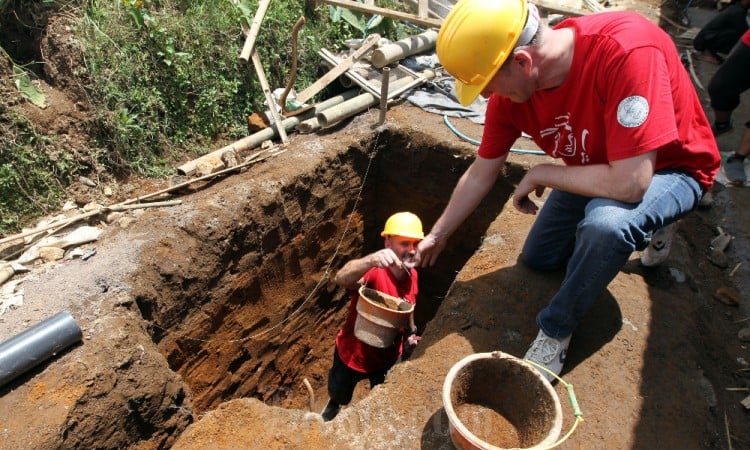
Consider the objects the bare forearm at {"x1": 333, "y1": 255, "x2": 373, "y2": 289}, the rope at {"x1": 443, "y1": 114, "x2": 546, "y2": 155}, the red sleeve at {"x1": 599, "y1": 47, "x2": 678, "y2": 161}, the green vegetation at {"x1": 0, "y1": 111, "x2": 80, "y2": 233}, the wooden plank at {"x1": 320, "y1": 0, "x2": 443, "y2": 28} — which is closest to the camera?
the red sleeve at {"x1": 599, "y1": 47, "x2": 678, "y2": 161}

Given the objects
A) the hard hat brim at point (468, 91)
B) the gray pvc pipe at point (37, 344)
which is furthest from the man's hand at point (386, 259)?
the gray pvc pipe at point (37, 344)

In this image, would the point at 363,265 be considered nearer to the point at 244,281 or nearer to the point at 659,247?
the point at 244,281

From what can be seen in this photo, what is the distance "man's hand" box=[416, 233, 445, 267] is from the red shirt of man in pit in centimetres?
12

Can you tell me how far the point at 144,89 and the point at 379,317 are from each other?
3.09m

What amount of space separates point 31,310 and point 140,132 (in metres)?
1.97

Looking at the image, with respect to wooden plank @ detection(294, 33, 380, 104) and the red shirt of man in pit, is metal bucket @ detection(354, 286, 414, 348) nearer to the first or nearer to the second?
the red shirt of man in pit

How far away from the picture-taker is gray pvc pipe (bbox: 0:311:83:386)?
253 cm

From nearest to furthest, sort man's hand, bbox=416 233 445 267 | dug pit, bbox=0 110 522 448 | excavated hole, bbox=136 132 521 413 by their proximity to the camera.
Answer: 1. dug pit, bbox=0 110 522 448
2. man's hand, bbox=416 233 445 267
3. excavated hole, bbox=136 132 521 413

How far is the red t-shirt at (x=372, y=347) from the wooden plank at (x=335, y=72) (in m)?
2.43

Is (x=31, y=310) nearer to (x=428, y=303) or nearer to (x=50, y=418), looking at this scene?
(x=50, y=418)

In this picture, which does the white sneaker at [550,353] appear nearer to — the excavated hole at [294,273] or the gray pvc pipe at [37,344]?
the excavated hole at [294,273]

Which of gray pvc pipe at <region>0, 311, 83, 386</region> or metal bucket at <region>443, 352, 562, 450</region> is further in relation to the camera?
gray pvc pipe at <region>0, 311, 83, 386</region>

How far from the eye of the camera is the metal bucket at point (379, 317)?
10.1 ft

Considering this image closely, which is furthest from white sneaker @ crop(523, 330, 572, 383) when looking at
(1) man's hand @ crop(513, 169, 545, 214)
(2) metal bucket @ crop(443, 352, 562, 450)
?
(1) man's hand @ crop(513, 169, 545, 214)
